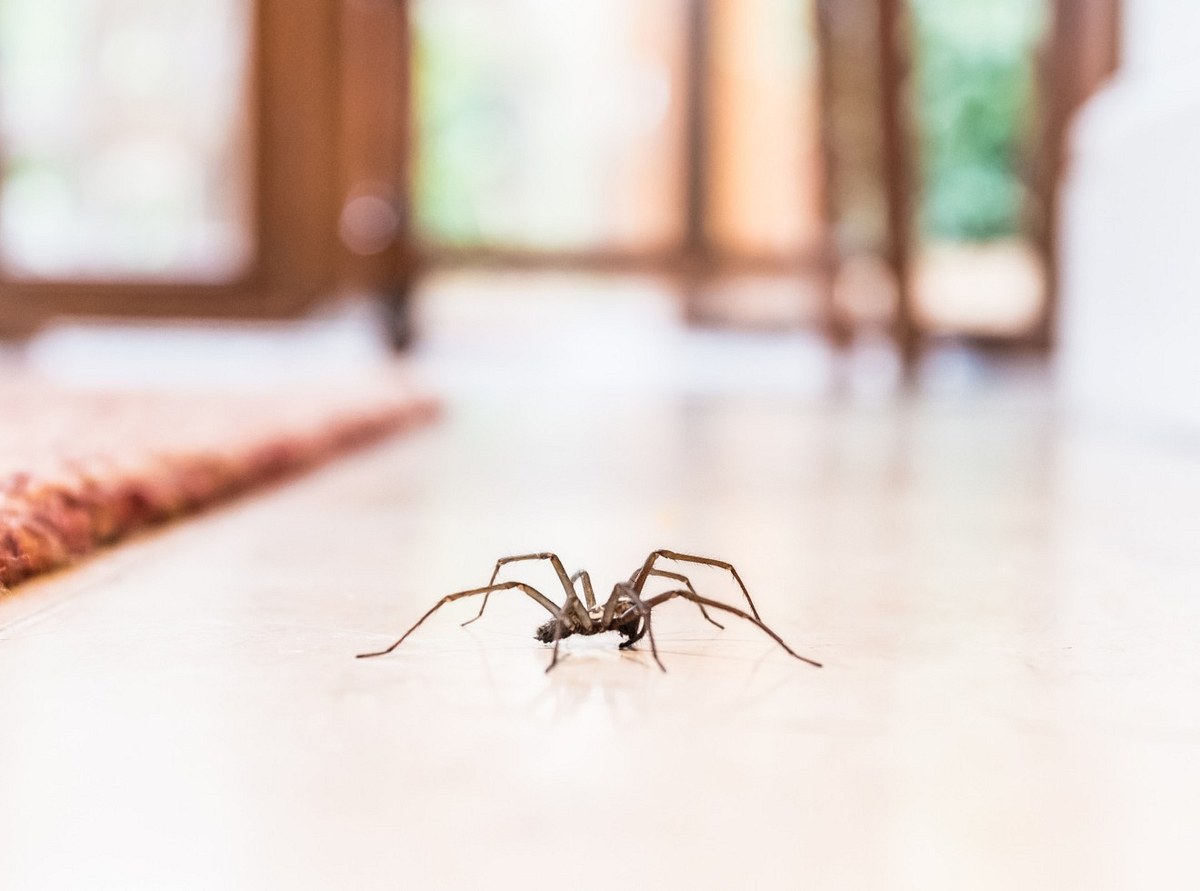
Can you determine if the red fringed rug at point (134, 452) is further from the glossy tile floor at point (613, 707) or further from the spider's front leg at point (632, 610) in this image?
the spider's front leg at point (632, 610)

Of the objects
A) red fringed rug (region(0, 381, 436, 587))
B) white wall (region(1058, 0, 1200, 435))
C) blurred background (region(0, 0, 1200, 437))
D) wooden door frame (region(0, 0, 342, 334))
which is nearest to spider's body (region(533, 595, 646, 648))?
red fringed rug (region(0, 381, 436, 587))

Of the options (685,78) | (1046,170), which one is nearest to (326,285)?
(685,78)

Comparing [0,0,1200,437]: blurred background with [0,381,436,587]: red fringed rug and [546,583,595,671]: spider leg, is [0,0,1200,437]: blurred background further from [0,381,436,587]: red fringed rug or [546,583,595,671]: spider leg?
[546,583,595,671]: spider leg

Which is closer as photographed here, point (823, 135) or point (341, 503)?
point (341, 503)

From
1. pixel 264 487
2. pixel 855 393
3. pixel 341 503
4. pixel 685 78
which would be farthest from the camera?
pixel 685 78

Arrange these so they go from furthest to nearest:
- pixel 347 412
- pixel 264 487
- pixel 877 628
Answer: pixel 347 412
pixel 264 487
pixel 877 628

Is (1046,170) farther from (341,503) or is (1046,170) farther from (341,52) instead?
(341,503)

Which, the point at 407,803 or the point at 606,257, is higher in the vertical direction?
the point at 606,257
